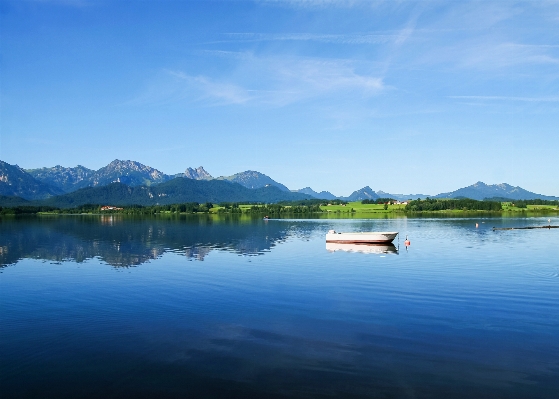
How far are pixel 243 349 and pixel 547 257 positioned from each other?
159 ft

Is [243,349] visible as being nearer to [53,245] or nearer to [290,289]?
[290,289]

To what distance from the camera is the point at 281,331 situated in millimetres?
22875

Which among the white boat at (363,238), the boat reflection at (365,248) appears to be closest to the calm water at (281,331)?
the boat reflection at (365,248)

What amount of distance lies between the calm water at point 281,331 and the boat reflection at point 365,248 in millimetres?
16307

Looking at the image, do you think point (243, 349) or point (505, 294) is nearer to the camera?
point (243, 349)

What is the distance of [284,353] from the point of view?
1934cm

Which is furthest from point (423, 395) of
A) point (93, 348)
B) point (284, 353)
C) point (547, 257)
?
point (547, 257)

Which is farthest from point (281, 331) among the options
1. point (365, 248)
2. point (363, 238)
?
point (363, 238)

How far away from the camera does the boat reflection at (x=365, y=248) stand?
63.9 m

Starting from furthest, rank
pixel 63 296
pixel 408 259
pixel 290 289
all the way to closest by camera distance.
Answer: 1. pixel 408 259
2. pixel 290 289
3. pixel 63 296

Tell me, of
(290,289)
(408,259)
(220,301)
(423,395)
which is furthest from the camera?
(408,259)

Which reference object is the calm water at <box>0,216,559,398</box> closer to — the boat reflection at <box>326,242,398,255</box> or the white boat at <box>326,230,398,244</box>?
the boat reflection at <box>326,242,398,255</box>

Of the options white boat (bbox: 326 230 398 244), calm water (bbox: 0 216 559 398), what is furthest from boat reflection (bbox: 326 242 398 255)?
calm water (bbox: 0 216 559 398)

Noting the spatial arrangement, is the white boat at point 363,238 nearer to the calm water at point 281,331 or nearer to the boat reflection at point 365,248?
the boat reflection at point 365,248
